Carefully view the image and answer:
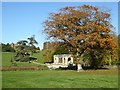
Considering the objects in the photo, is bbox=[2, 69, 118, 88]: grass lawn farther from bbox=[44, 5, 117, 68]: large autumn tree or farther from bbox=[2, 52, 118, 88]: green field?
bbox=[44, 5, 117, 68]: large autumn tree

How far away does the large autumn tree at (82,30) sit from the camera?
39531mm

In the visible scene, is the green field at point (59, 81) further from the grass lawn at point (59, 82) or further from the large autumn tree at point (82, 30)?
the large autumn tree at point (82, 30)

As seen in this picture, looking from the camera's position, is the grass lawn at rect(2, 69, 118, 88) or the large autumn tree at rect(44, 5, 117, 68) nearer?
the grass lawn at rect(2, 69, 118, 88)

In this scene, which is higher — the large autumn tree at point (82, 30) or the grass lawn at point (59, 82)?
the large autumn tree at point (82, 30)

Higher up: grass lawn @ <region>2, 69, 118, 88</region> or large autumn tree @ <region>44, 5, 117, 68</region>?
large autumn tree @ <region>44, 5, 117, 68</region>

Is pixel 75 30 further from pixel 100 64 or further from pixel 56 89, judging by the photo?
pixel 56 89

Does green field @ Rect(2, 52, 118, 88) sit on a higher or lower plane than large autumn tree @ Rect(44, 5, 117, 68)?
lower

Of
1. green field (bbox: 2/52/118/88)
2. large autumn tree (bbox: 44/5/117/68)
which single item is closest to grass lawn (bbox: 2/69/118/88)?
green field (bbox: 2/52/118/88)

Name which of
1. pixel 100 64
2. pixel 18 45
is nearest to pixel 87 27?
pixel 100 64

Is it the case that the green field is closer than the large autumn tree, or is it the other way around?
the green field

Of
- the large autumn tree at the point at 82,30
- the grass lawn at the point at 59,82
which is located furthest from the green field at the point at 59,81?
the large autumn tree at the point at 82,30

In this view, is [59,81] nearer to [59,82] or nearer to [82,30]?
[59,82]

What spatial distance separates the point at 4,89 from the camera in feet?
42.1

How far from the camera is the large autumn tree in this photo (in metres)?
39.5
